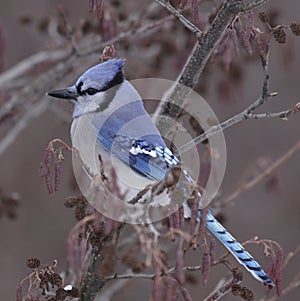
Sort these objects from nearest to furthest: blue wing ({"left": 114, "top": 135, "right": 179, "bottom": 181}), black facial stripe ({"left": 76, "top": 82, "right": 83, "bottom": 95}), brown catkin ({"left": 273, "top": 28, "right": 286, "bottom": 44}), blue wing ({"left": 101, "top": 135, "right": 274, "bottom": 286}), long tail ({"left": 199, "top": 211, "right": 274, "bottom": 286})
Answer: brown catkin ({"left": 273, "top": 28, "right": 286, "bottom": 44}) → long tail ({"left": 199, "top": 211, "right": 274, "bottom": 286}) → blue wing ({"left": 101, "top": 135, "right": 274, "bottom": 286}) → blue wing ({"left": 114, "top": 135, "right": 179, "bottom": 181}) → black facial stripe ({"left": 76, "top": 82, "right": 83, "bottom": 95})

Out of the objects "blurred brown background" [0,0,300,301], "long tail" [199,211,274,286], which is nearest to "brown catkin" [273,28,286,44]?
"long tail" [199,211,274,286]

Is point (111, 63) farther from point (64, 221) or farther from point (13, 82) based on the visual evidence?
point (64, 221)

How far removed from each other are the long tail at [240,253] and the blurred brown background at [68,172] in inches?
103

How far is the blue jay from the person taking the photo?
2.71m

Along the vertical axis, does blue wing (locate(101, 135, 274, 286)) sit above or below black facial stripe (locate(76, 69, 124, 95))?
below

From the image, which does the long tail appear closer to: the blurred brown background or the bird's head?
the bird's head

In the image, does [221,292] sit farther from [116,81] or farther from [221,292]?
[116,81]

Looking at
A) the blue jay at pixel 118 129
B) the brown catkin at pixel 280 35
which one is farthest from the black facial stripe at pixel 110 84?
the brown catkin at pixel 280 35

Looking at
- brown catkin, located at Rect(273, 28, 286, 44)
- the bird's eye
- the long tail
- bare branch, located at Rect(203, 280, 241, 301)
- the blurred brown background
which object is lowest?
the blurred brown background

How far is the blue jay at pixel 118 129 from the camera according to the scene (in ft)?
8.89

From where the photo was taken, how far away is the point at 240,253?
8.38ft

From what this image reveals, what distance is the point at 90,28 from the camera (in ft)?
11.8

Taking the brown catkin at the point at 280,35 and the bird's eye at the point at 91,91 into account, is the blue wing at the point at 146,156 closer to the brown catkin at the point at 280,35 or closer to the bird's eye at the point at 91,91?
the bird's eye at the point at 91,91

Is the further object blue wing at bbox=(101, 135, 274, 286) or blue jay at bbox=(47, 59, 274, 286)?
blue jay at bbox=(47, 59, 274, 286)
